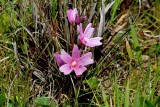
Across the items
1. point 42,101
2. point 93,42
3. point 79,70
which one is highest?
point 93,42

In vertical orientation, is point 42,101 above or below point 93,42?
below

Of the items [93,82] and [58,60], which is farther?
[93,82]

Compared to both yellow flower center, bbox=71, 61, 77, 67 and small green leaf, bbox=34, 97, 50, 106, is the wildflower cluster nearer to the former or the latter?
yellow flower center, bbox=71, 61, 77, 67

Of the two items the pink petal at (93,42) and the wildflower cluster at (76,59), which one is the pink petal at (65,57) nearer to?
the wildflower cluster at (76,59)

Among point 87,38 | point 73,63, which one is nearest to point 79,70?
point 73,63

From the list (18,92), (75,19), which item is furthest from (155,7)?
(18,92)

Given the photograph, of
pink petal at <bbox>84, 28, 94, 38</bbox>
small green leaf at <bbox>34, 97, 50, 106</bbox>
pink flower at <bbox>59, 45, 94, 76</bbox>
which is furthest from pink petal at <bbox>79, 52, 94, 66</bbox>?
Result: small green leaf at <bbox>34, 97, 50, 106</bbox>

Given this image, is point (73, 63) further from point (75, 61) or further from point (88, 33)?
point (88, 33)

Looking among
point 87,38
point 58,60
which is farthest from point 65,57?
point 87,38
